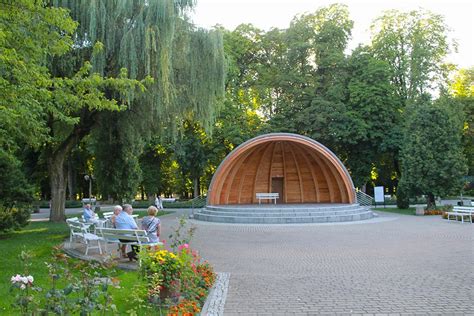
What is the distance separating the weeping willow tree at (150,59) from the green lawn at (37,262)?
4208 mm

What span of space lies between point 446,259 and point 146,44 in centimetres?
1045

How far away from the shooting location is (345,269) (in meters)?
9.02

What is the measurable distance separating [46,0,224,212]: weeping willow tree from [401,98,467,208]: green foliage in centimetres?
1282

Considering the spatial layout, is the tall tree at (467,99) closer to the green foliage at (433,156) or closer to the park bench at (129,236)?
the green foliage at (433,156)

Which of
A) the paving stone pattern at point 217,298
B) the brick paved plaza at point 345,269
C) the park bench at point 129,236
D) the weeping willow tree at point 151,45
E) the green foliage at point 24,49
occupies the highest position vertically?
the weeping willow tree at point 151,45

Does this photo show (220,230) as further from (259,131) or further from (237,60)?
(237,60)

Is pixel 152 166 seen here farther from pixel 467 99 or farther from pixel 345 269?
pixel 345 269

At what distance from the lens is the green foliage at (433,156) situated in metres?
23.8

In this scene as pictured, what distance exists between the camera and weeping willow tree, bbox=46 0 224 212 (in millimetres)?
13898

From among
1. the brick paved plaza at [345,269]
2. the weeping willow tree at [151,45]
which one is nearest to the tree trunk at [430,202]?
the brick paved plaza at [345,269]

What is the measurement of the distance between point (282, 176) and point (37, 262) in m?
20.1

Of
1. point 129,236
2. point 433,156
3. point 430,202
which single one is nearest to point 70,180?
point 430,202

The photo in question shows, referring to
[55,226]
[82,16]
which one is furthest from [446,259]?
[55,226]

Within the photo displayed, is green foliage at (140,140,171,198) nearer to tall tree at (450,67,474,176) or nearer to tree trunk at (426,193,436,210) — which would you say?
tree trunk at (426,193,436,210)
